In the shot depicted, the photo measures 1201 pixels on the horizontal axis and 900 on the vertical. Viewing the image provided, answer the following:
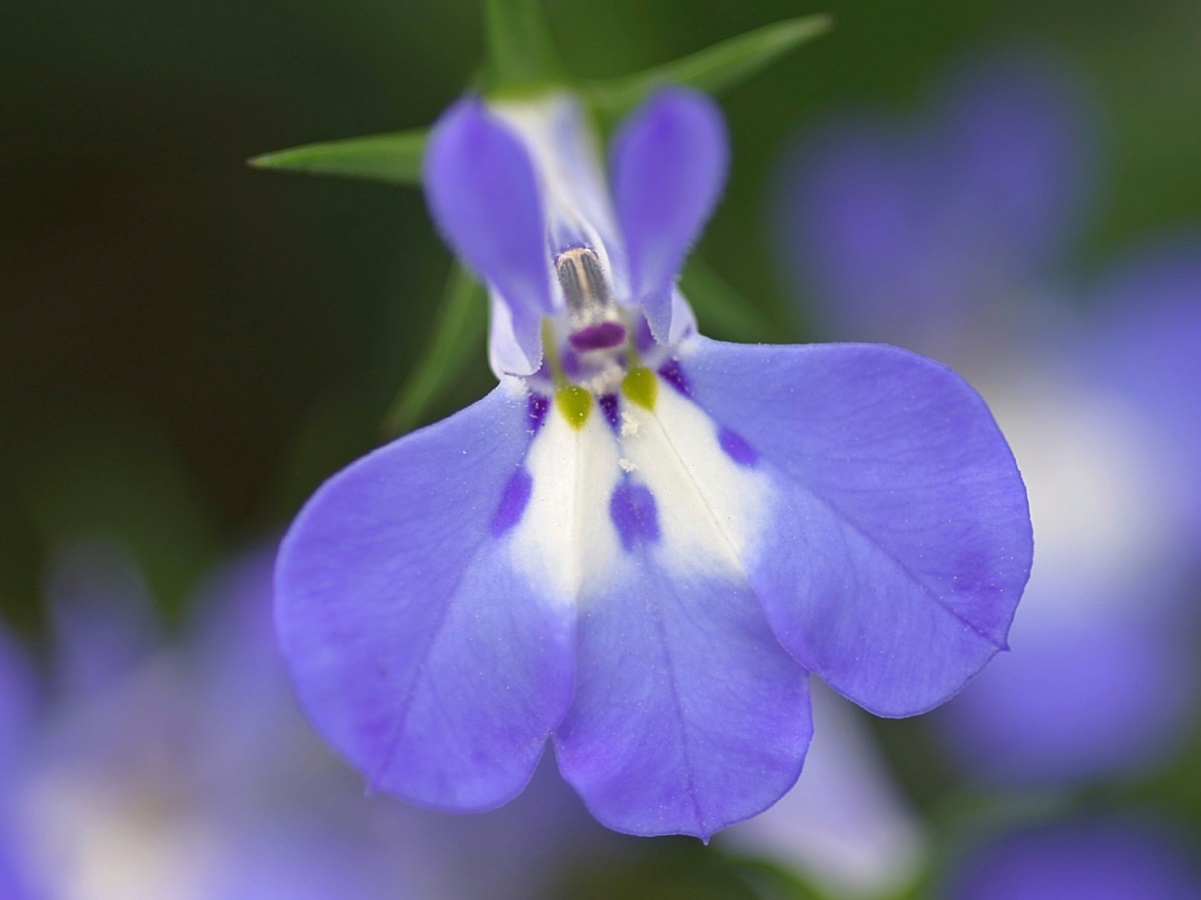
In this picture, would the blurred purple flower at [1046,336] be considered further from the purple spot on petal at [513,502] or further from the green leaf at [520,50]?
the purple spot on petal at [513,502]

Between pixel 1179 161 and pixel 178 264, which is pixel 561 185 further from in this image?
pixel 1179 161

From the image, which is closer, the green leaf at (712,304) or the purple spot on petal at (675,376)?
the purple spot on petal at (675,376)

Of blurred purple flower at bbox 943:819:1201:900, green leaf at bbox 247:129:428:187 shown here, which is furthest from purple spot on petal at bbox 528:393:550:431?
blurred purple flower at bbox 943:819:1201:900

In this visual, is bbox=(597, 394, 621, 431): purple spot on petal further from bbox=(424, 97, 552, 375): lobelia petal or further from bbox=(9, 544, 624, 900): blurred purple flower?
bbox=(9, 544, 624, 900): blurred purple flower

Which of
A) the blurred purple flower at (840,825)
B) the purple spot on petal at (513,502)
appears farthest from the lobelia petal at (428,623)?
the blurred purple flower at (840,825)

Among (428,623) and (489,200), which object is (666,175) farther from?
(428,623)

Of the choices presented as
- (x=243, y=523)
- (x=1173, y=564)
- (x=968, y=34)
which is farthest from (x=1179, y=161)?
(x=243, y=523)
